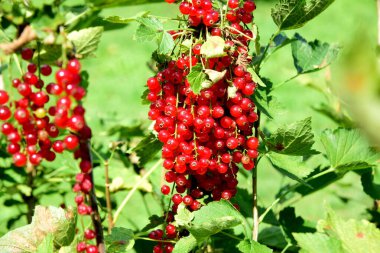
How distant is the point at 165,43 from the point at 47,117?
31 cm

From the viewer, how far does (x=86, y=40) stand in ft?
3.72

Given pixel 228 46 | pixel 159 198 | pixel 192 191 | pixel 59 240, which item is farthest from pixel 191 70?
pixel 159 198

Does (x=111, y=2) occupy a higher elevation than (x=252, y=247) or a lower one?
higher

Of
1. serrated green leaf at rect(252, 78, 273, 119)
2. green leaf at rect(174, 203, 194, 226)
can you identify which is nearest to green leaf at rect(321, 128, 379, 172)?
serrated green leaf at rect(252, 78, 273, 119)

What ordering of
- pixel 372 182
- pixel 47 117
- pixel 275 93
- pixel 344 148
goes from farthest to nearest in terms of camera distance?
pixel 275 93
pixel 372 182
pixel 344 148
pixel 47 117

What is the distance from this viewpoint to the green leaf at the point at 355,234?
1.25 meters

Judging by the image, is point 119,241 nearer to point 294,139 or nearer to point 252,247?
point 252,247

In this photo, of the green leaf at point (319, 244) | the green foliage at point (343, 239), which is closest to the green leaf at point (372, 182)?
the green foliage at point (343, 239)

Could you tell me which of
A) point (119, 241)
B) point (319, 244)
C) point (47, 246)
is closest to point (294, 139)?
point (319, 244)

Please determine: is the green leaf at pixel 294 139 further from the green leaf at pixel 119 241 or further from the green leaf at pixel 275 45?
the green leaf at pixel 119 241

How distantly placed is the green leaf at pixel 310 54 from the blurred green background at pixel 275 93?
1.90 ft

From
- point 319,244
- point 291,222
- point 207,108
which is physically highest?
point 207,108

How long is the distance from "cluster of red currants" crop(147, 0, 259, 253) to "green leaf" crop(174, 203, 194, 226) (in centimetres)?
3

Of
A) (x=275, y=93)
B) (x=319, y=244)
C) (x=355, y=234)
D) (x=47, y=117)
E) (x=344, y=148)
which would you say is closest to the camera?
(x=47, y=117)
